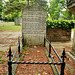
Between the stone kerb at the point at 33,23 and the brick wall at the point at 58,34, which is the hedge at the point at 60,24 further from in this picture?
the stone kerb at the point at 33,23

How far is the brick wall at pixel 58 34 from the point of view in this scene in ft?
24.9

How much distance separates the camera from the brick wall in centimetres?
758

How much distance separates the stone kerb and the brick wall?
170 cm

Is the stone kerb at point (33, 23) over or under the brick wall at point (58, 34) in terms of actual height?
over

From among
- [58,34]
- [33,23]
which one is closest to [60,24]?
[58,34]

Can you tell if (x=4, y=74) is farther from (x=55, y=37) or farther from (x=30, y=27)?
(x=55, y=37)

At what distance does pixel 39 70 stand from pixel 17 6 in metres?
17.4

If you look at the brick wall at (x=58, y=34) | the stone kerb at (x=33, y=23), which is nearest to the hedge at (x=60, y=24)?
the brick wall at (x=58, y=34)

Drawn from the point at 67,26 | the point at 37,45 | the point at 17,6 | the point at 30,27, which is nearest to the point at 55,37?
the point at 67,26

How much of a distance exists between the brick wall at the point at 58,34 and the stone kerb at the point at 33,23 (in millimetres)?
1701

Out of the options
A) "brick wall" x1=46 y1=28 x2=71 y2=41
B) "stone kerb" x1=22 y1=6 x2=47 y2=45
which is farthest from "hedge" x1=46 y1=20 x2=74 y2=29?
"stone kerb" x1=22 y1=6 x2=47 y2=45

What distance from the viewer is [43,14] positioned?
5.84 meters

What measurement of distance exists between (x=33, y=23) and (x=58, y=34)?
2662mm

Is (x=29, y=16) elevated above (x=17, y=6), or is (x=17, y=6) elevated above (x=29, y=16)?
(x=17, y=6)
